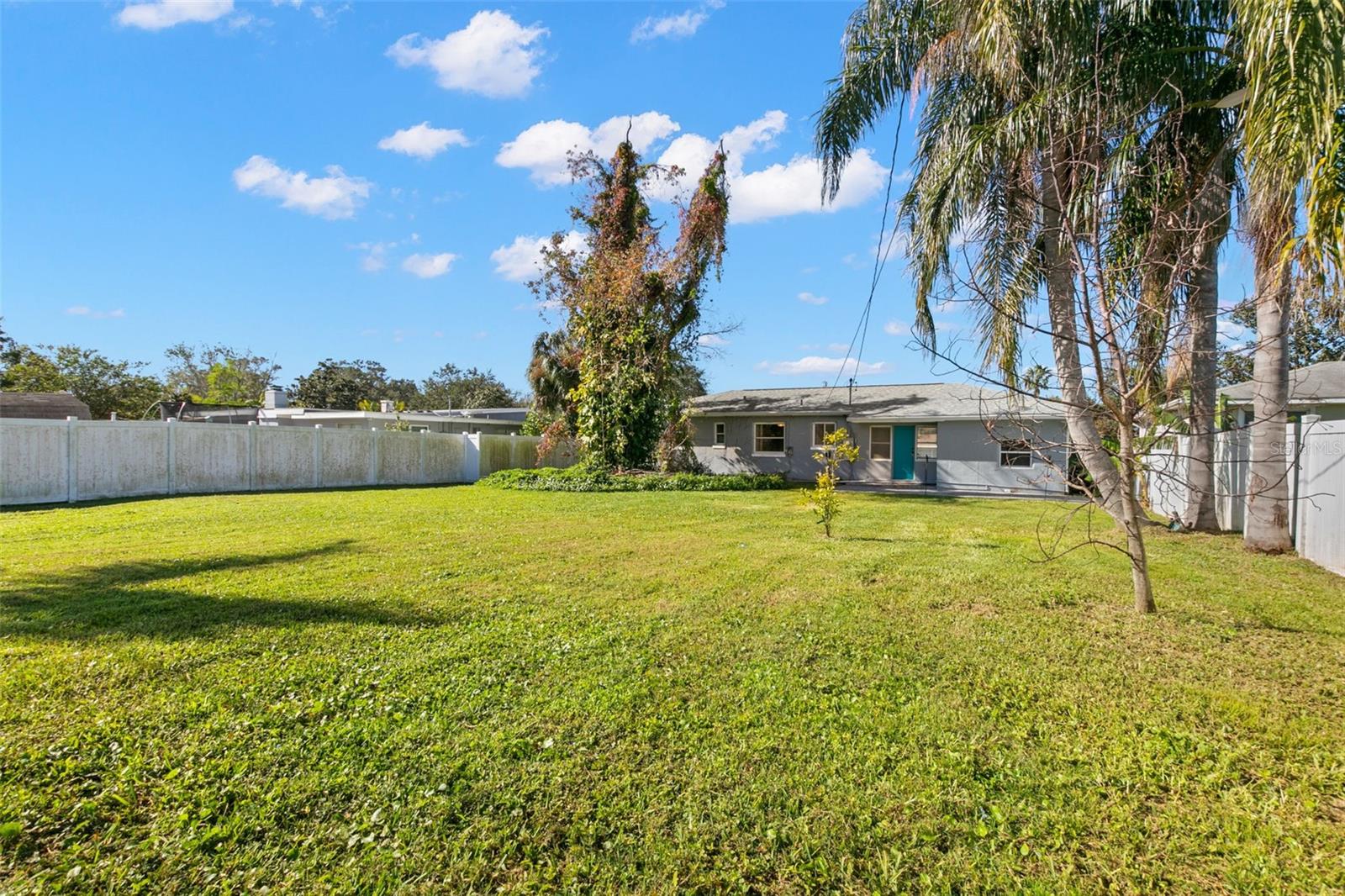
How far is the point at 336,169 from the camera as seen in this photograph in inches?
580

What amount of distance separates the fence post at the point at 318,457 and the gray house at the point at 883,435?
448 inches

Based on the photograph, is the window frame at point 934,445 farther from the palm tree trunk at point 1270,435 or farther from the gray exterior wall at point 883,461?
the palm tree trunk at point 1270,435

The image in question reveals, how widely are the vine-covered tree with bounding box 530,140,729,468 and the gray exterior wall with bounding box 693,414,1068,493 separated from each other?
3.27 m

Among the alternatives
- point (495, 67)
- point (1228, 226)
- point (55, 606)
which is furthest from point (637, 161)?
point (55, 606)

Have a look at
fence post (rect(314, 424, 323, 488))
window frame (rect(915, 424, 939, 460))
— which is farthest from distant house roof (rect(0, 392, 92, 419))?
window frame (rect(915, 424, 939, 460))

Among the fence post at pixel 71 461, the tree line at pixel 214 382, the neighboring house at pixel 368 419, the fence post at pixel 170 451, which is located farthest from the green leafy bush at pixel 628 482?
the tree line at pixel 214 382

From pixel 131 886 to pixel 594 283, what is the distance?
56.4 feet

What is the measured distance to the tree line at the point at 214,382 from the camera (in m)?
30.6

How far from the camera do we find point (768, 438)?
70.8 ft

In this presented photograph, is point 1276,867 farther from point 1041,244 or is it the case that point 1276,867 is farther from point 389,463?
point 389,463

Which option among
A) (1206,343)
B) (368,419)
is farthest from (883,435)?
(368,419)

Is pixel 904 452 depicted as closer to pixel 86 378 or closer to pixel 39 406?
pixel 39 406

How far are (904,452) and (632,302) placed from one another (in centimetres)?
994

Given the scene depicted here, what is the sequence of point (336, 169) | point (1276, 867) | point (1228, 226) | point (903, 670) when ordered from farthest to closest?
point (336, 169) → point (1228, 226) → point (903, 670) → point (1276, 867)
